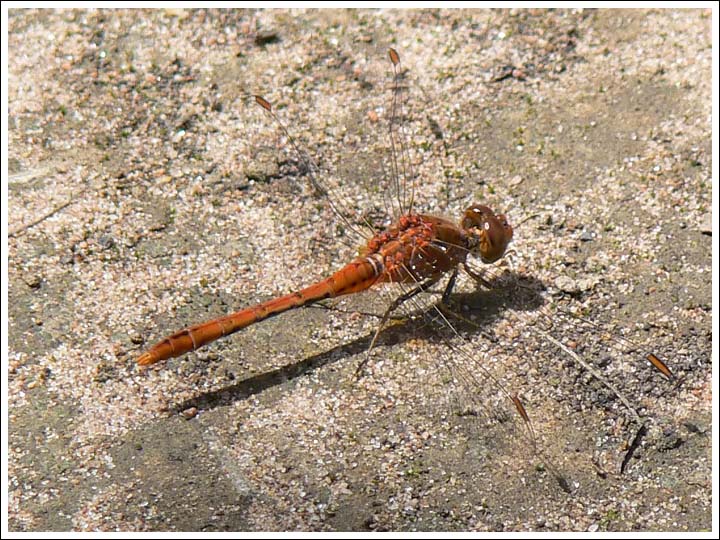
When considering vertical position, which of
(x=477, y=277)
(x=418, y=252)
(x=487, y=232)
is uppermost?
(x=487, y=232)

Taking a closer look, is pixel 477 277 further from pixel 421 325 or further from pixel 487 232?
pixel 421 325

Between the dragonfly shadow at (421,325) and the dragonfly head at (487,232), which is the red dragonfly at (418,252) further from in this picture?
the dragonfly shadow at (421,325)

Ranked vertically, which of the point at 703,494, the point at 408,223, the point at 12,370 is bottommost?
the point at 703,494

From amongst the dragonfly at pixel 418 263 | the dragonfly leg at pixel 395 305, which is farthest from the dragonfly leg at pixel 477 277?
the dragonfly leg at pixel 395 305

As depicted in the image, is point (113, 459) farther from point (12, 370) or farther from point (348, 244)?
point (348, 244)

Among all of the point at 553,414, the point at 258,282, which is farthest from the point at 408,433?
the point at 258,282

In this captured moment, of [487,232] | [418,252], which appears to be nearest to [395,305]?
[418,252]

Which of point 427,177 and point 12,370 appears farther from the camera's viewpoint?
point 427,177
